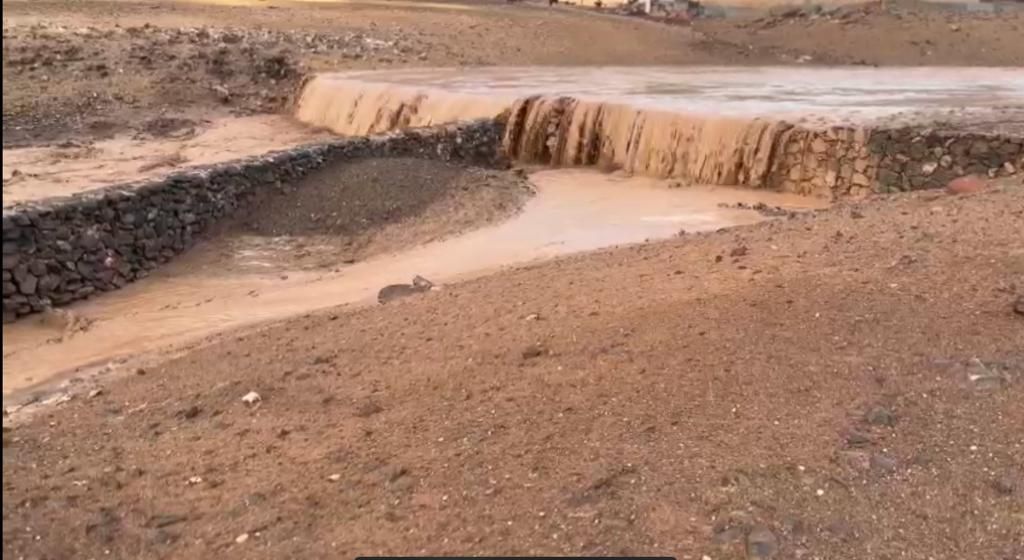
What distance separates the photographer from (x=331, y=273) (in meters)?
8.40

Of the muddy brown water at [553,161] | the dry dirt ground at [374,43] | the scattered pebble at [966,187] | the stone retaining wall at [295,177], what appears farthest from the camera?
the dry dirt ground at [374,43]

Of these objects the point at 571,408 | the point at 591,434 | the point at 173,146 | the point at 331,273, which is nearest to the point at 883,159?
the point at 331,273

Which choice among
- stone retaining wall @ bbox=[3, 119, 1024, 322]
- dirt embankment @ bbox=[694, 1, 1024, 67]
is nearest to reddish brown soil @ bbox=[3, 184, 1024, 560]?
stone retaining wall @ bbox=[3, 119, 1024, 322]

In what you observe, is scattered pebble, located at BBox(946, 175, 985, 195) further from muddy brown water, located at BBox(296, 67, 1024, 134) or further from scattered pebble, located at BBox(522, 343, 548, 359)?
scattered pebble, located at BBox(522, 343, 548, 359)

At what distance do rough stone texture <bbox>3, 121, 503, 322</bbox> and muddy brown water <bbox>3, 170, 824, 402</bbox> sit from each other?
0.09 m

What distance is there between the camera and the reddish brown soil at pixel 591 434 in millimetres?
2779

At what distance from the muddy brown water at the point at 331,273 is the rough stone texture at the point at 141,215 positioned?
92mm

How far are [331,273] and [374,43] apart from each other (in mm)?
14908

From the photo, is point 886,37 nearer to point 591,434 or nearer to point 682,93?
point 682,93

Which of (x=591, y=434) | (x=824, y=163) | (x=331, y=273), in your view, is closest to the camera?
(x=591, y=434)

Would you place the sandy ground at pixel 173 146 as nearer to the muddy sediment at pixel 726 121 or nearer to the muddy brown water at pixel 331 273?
the muddy sediment at pixel 726 121

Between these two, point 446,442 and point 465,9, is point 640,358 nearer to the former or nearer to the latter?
point 446,442

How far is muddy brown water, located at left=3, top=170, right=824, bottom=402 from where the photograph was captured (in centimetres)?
339

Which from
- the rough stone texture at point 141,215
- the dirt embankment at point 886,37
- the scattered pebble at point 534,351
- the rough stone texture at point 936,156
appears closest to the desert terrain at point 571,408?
the scattered pebble at point 534,351
